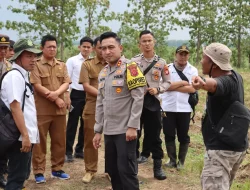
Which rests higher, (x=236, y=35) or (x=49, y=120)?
(x=236, y=35)

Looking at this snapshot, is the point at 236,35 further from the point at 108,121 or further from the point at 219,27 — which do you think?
the point at 108,121

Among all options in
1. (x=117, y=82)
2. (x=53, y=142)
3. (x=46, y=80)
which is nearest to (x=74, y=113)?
(x=53, y=142)

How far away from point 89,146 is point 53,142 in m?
0.50

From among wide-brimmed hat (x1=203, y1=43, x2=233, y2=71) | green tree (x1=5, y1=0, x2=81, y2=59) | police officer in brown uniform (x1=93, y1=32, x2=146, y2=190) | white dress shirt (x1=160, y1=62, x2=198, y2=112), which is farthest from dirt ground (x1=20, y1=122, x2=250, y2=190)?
green tree (x1=5, y1=0, x2=81, y2=59)

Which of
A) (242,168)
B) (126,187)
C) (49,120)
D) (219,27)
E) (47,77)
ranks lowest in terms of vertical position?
(242,168)

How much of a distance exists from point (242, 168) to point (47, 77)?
3224 mm

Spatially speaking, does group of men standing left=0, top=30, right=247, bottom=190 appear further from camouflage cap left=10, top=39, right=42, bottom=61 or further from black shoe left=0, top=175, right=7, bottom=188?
black shoe left=0, top=175, right=7, bottom=188

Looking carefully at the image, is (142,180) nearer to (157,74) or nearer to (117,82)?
(157,74)

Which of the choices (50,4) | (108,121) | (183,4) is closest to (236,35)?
(183,4)

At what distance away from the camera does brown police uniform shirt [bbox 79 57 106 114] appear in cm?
506

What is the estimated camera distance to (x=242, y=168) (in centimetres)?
571

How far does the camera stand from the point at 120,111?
3887 millimetres

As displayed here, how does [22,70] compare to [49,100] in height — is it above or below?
above

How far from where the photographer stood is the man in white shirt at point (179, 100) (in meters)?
5.56
